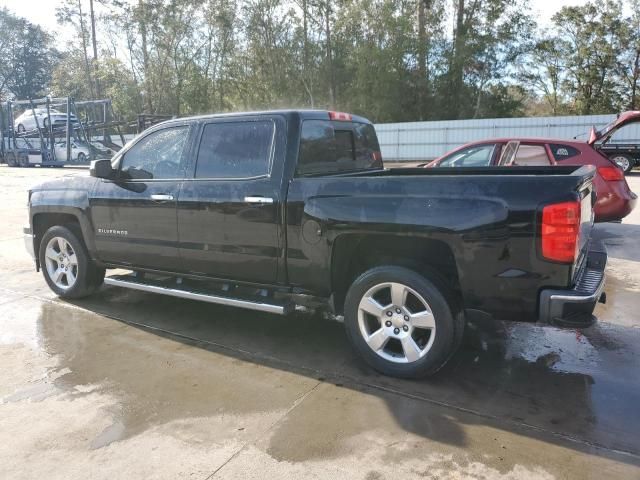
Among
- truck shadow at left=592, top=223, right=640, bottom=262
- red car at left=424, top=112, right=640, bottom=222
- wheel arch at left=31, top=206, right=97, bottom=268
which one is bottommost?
truck shadow at left=592, top=223, right=640, bottom=262

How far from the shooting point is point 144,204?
4.83 m

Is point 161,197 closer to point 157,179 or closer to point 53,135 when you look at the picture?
point 157,179

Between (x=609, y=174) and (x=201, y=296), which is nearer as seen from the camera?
(x=201, y=296)

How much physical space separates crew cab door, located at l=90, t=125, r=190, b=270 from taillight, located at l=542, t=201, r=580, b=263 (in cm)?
301

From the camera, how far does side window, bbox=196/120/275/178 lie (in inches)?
168

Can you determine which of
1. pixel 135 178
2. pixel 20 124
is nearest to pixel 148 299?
pixel 135 178

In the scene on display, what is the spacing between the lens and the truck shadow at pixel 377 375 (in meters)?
3.16

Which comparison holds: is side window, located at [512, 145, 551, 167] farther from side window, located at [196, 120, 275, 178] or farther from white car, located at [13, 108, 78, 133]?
white car, located at [13, 108, 78, 133]

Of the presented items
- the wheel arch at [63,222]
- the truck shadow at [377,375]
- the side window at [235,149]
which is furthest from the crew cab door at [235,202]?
the wheel arch at [63,222]

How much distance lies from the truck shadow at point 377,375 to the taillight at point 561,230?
1001 millimetres

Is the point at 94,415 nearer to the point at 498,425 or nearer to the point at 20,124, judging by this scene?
the point at 498,425

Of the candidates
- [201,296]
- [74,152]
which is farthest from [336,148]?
[74,152]

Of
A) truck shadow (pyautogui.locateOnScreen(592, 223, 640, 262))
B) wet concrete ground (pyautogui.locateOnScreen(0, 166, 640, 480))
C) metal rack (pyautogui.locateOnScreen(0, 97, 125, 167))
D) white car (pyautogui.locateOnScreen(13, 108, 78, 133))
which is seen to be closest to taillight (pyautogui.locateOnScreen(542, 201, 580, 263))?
wet concrete ground (pyautogui.locateOnScreen(0, 166, 640, 480))

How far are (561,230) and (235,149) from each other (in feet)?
8.55
